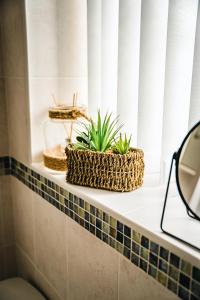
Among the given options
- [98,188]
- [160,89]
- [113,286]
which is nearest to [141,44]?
[160,89]

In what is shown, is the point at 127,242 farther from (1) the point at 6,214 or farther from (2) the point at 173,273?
(1) the point at 6,214

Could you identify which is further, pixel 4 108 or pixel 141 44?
pixel 4 108

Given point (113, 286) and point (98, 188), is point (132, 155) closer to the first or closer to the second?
point (98, 188)

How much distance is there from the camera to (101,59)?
1.12 meters

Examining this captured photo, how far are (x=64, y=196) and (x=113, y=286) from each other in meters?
0.32

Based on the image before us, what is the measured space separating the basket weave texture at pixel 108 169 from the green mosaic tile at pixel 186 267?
0.32 m

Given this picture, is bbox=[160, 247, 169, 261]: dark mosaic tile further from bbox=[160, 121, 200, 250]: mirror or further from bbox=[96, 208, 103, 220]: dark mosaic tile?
bbox=[96, 208, 103, 220]: dark mosaic tile

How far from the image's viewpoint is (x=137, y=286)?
0.78 m

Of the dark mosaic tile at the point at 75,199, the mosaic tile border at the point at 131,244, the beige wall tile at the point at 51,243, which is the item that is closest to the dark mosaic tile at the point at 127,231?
the mosaic tile border at the point at 131,244

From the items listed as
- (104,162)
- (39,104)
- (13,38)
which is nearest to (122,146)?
(104,162)

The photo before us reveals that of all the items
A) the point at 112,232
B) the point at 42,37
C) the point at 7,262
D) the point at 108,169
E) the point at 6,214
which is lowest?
the point at 7,262

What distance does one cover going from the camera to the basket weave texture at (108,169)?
906 millimetres

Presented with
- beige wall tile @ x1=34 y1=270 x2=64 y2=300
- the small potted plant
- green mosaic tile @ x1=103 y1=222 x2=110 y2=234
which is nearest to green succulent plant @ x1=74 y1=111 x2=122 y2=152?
the small potted plant

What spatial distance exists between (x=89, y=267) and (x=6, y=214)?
0.65 metres
